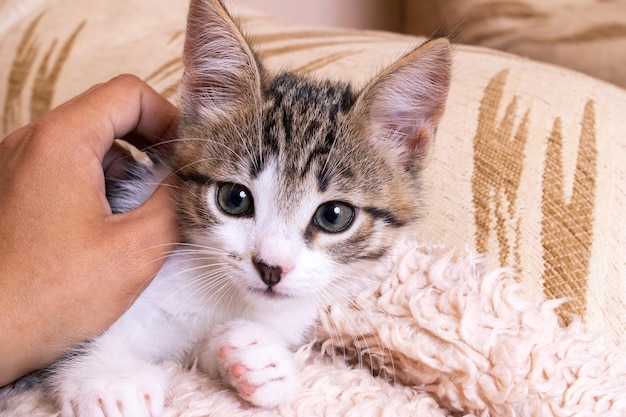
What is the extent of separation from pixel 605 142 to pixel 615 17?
649mm

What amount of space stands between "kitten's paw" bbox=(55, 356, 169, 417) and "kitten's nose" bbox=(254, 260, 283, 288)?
0.22 meters

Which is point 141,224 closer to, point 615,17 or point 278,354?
point 278,354

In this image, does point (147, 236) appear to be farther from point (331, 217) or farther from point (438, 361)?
point (438, 361)

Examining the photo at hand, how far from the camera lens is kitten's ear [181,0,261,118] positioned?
0.97m

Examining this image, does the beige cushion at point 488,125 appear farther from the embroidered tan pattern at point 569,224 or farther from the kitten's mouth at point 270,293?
the kitten's mouth at point 270,293

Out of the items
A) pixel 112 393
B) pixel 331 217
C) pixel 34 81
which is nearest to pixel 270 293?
Result: pixel 331 217

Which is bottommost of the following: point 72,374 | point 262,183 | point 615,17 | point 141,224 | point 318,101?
point 72,374

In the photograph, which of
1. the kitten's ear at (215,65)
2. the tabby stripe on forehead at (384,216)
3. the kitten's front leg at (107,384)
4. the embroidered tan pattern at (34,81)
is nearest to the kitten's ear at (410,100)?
the tabby stripe on forehead at (384,216)

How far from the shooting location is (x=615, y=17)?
1560 mm

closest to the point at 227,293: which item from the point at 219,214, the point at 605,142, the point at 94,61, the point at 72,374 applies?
the point at 219,214

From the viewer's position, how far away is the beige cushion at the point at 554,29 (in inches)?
61.5

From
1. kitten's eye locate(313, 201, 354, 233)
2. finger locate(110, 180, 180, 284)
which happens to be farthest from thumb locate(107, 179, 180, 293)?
kitten's eye locate(313, 201, 354, 233)

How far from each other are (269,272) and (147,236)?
0.22 meters

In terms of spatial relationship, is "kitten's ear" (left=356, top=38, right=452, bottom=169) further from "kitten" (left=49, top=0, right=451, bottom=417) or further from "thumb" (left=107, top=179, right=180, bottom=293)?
"thumb" (left=107, top=179, right=180, bottom=293)
